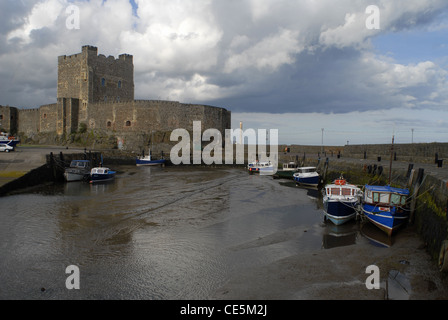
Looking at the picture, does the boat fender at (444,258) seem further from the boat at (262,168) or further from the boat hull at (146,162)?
the boat hull at (146,162)

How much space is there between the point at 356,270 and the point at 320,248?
1.94 meters

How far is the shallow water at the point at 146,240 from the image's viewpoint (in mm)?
→ 6805

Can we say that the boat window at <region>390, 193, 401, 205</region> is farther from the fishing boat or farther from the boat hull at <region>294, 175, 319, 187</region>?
the boat hull at <region>294, 175, 319, 187</region>

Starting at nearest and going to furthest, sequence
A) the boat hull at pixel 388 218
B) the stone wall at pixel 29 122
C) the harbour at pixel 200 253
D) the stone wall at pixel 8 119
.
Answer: the harbour at pixel 200 253, the boat hull at pixel 388 218, the stone wall at pixel 29 122, the stone wall at pixel 8 119

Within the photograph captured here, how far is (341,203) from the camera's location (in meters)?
11.9

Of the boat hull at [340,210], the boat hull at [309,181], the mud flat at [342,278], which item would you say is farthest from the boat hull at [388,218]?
the boat hull at [309,181]

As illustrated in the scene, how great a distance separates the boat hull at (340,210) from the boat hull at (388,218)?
1.15 meters

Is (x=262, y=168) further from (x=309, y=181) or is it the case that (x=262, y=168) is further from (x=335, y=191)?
(x=335, y=191)

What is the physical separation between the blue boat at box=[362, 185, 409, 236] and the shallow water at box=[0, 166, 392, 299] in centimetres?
83

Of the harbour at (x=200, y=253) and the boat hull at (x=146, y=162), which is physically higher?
the boat hull at (x=146, y=162)

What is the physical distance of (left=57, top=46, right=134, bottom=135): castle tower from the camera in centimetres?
4269

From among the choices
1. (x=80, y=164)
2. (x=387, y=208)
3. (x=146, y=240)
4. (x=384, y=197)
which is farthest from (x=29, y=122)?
(x=387, y=208)

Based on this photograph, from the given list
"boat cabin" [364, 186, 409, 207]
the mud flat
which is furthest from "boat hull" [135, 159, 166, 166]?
the mud flat
